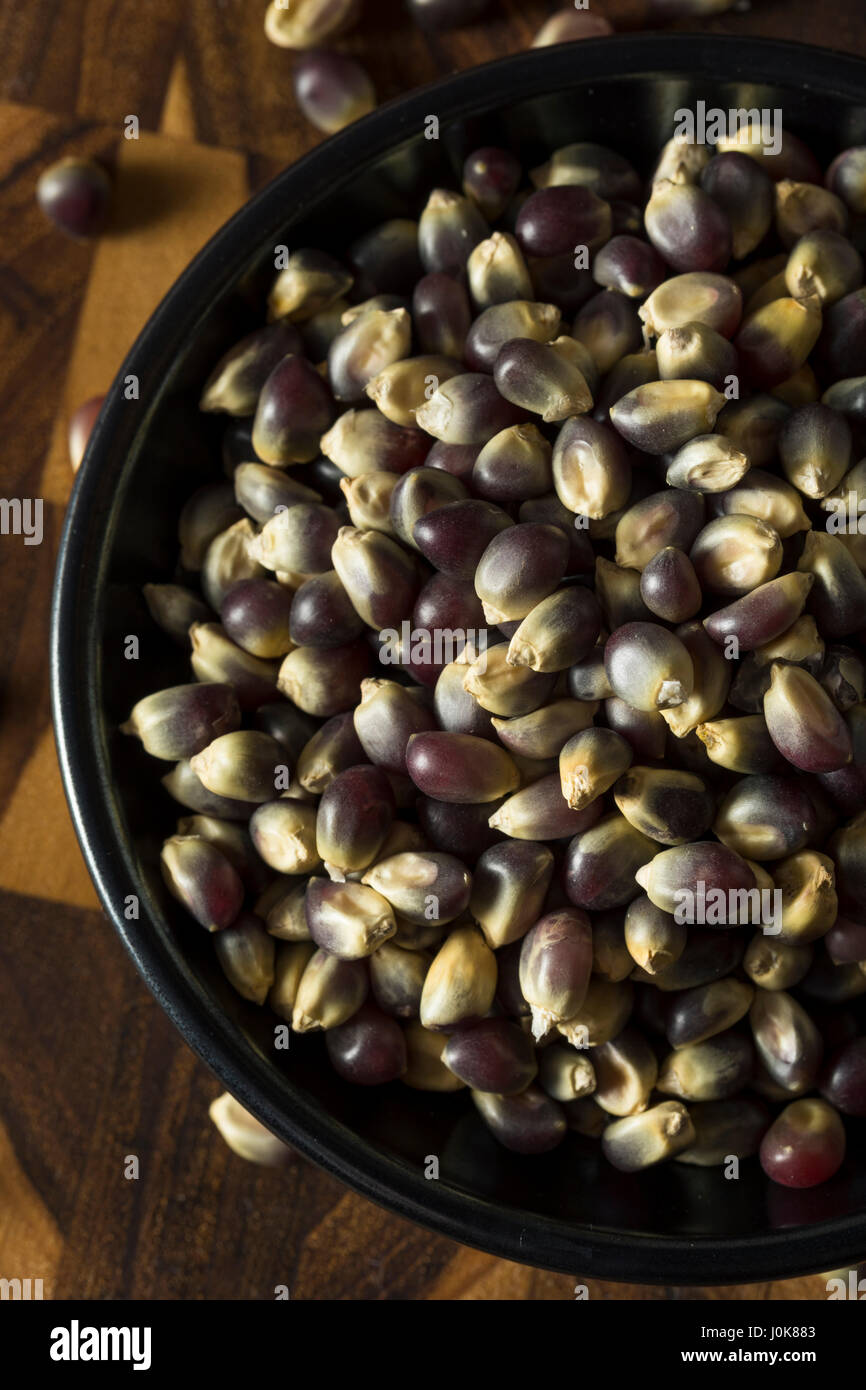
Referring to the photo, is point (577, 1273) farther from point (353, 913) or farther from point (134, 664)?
point (134, 664)

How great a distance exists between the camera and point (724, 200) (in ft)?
2.45

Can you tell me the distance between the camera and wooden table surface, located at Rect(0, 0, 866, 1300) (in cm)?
89

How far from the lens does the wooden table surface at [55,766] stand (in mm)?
886

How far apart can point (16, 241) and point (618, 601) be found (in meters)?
0.62

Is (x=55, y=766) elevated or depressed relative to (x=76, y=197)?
depressed

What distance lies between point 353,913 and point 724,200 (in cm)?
50

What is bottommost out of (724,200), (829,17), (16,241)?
(724,200)

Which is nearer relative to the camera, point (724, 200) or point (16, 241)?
point (724, 200)

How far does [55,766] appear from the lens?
3.05 feet
